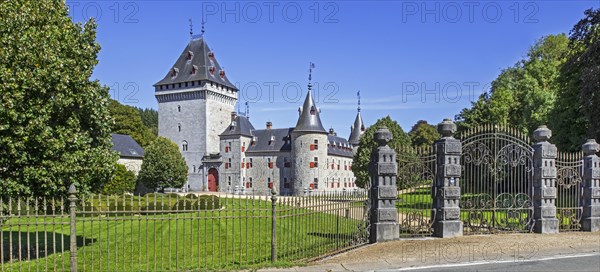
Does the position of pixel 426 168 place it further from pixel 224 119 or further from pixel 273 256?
pixel 224 119

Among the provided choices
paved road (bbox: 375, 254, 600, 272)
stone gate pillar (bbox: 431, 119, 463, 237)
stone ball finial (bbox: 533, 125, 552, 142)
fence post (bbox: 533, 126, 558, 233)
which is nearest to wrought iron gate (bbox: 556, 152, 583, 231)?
fence post (bbox: 533, 126, 558, 233)

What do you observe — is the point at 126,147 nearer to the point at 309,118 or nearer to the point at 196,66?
the point at 196,66

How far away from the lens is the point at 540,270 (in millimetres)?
9281

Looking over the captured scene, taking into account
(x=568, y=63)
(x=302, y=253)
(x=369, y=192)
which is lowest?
(x=302, y=253)

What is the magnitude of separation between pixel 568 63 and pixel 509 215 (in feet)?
44.0

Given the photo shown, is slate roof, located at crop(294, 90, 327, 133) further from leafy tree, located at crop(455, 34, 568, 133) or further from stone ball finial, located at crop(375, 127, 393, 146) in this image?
stone ball finial, located at crop(375, 127, 393, 146)

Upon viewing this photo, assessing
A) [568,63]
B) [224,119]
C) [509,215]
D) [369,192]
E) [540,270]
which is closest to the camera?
[540,270]

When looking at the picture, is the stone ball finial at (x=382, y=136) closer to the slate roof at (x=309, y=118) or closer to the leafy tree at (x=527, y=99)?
the leafy tree at (x=527, y=99)

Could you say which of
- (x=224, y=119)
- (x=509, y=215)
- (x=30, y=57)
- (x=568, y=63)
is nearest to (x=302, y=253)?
(x=509, y=215)

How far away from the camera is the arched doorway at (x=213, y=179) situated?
59250 mm

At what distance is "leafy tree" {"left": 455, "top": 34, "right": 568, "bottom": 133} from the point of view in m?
35.3

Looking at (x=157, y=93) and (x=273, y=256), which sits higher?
(x=157, y=93)

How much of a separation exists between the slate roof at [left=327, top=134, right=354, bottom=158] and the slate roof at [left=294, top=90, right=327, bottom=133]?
256 inches

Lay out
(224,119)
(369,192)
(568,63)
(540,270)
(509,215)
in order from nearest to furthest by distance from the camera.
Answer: (540,270) < (369,192) < (509,215) < (568,63) < (224,119)
